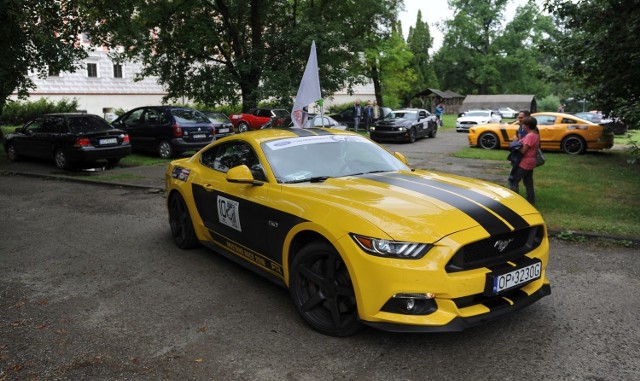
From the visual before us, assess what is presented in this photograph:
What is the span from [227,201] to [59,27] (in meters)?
12.0

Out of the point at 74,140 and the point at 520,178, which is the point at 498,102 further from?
the point at 520,178

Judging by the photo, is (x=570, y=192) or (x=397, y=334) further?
(x=570, y=192)

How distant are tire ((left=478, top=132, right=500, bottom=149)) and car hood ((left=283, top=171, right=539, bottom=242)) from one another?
51.7ft

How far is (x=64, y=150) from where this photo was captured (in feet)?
44.6

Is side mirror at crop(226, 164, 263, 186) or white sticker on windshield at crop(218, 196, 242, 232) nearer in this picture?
side mirror at crop(226, 164, 263, 186)

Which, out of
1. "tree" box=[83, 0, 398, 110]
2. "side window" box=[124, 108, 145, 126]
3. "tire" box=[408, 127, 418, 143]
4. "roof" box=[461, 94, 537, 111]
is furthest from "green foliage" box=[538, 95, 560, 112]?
"side window" box=[124, 108, 145, 126]

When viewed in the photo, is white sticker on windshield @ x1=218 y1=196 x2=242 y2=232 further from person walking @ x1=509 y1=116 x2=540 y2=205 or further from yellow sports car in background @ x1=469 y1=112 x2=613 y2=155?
yellow sports car in background @ x1=469 y1=112 x2=613 y2=155

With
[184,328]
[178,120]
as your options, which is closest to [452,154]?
[178,120]

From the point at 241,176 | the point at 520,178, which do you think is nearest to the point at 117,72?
the point at 520,178

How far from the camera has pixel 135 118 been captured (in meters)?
16.6

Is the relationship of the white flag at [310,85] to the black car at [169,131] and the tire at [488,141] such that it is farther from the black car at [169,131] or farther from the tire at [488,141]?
the tire at [488,141]

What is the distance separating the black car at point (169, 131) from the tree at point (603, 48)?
10.5 m

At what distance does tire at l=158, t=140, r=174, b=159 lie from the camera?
1564cm

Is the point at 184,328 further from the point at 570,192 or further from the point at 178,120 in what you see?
the point at 178,120
